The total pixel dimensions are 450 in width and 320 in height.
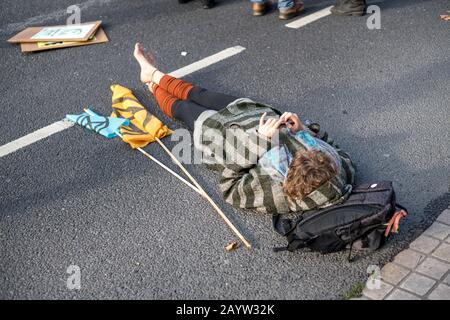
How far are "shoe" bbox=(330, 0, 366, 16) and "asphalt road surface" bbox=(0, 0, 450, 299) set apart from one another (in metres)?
0.11

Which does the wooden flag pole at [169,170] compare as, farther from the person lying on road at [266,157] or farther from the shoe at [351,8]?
the shoe at [351,8]

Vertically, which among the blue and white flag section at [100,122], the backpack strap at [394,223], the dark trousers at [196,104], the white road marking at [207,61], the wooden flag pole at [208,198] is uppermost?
the dark trousers at [196,104]

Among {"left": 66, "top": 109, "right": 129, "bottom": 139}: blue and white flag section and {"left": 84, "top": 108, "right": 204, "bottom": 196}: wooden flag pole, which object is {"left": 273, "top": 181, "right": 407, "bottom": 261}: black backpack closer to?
{"left": 84, "top": 108, "right": 204, "bottom": 196}: wooden flag pole

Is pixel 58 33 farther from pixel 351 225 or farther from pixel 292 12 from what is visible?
pixel 351 225

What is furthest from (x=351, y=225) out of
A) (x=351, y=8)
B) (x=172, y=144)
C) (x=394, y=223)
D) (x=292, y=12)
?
(x=351, y=8)

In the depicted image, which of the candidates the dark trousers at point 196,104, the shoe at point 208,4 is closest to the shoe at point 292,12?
the shoe at point 208,4

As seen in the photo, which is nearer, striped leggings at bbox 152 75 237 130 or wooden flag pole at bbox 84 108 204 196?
wooden flag pole at bbox 84 108 204 196

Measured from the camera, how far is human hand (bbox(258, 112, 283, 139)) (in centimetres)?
376

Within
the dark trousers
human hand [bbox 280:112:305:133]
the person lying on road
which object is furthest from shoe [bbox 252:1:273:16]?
human hand [bbox 280:112:305:133]

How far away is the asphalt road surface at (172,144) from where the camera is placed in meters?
3.36

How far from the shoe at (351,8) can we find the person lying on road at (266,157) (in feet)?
8.65
